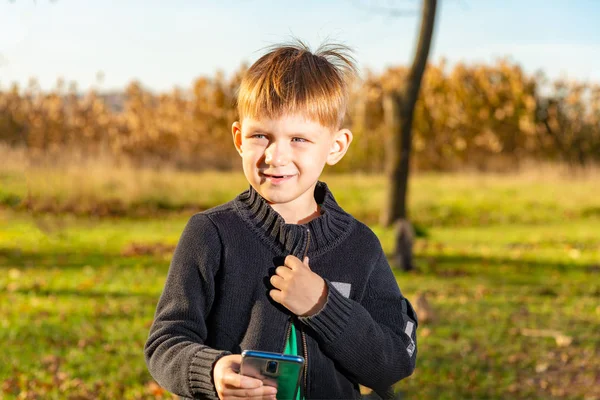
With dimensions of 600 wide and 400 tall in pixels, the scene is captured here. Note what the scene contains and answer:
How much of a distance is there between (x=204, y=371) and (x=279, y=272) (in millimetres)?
314

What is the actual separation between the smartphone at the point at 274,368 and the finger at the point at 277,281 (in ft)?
0.74

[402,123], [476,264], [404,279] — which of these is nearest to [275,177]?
[404,279]

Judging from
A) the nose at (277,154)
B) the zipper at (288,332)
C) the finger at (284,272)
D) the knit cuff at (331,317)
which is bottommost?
the zipper at (288,332)

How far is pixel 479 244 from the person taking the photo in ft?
42.5

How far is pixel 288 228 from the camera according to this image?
2.03 m

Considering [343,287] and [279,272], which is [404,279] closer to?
[343,287]

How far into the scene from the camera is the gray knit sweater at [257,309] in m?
1.93

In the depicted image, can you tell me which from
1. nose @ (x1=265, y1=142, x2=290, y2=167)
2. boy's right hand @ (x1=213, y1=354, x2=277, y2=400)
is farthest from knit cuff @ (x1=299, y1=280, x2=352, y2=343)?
nose @ (x1=265, y1=142, x2=290, y2=167)

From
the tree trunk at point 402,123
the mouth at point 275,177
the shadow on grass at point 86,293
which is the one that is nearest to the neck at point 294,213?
the mouth at point 275,177

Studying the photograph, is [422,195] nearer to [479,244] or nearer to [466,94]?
[479,244]

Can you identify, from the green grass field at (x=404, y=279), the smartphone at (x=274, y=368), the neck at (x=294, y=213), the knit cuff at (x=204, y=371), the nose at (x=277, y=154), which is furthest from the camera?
the green grass field at (x=404, y=279)

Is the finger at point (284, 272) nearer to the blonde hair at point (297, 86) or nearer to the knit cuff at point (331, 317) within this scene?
the knit cuff at point (331, 317)

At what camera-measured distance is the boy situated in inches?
75.5

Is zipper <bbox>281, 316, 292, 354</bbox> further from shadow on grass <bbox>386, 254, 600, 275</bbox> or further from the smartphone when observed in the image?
shadow on grass <bbox>386, 254, 600, 275</bbox>
